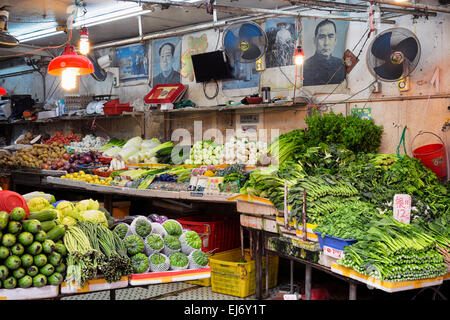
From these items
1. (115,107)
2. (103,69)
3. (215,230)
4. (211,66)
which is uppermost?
(103,69)

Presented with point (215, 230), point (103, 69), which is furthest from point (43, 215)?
point (103, 69)

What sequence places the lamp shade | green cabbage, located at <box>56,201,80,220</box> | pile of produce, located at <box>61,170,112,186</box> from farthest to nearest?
1. pile of produce, located at <box>61,170,112,186</box>
2. the lamp shade
3. green cabbage, located at <box>56,201,80,220</box>

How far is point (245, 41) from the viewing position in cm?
673

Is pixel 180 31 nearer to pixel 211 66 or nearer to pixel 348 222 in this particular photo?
pixel 211 66

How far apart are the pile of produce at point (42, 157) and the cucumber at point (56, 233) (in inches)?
237

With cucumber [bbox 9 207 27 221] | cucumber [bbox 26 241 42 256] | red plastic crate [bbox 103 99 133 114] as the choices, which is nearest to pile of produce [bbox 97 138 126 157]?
red plastic crate [bbox 103 99 133 114]

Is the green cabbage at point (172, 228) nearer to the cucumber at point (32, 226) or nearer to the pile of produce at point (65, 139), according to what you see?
the cucumber at point (32, 226)

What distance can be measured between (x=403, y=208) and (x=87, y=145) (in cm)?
728

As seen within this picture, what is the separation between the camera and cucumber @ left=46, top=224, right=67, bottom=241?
119 inches

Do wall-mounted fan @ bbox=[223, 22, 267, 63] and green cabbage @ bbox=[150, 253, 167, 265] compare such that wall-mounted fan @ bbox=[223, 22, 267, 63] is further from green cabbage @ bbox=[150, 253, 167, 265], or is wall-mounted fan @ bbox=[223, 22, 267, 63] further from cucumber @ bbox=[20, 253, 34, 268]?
cucumber @ bbox=[20, 253, 34, 268]

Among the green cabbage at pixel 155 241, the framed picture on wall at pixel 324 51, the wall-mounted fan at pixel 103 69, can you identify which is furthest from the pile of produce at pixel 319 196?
the wall-mounted fan at pixel 103 69

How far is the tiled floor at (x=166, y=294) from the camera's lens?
5.39 m

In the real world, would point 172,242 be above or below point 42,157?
below

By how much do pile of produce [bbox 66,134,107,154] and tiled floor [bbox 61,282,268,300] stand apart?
14.2 feet
